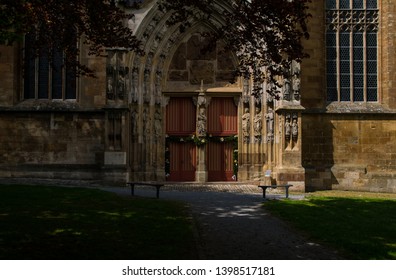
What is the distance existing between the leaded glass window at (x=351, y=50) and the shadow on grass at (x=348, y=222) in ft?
22.3

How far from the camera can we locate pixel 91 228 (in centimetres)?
848

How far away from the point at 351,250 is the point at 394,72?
14195 mm

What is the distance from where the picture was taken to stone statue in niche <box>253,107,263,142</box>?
1881cm

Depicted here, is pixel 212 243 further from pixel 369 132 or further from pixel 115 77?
pixel 369 132

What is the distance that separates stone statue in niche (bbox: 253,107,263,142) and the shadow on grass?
16.4 ft

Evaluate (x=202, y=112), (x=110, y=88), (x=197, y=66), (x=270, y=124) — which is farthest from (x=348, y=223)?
(x=197, y=66)

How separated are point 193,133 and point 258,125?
9.48 ft

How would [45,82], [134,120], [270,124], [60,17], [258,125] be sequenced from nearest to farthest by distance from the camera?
[60,17] < [270,124] < [134,120] < [258,125] < [45,82]

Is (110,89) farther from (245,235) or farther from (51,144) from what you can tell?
(245,235)

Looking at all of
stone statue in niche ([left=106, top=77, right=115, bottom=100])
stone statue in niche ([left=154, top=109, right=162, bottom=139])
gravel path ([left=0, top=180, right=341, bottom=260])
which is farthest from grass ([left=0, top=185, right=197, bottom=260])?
stone statue in niche ([left=154, top=109, right=162, bottom=139])

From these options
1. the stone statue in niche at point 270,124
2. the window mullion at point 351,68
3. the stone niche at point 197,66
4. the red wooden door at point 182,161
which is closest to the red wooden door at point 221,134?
the red wooden door at point 182,161

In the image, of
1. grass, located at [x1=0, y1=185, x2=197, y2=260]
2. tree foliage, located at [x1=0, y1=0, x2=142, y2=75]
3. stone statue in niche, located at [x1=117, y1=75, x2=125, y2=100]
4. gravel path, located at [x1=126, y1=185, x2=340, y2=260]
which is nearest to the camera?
grass, located at [x1=0, y1=185, x2=197, y2=260]

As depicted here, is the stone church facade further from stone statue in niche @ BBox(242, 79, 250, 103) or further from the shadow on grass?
the shadow on grass

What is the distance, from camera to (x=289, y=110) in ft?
57.6
